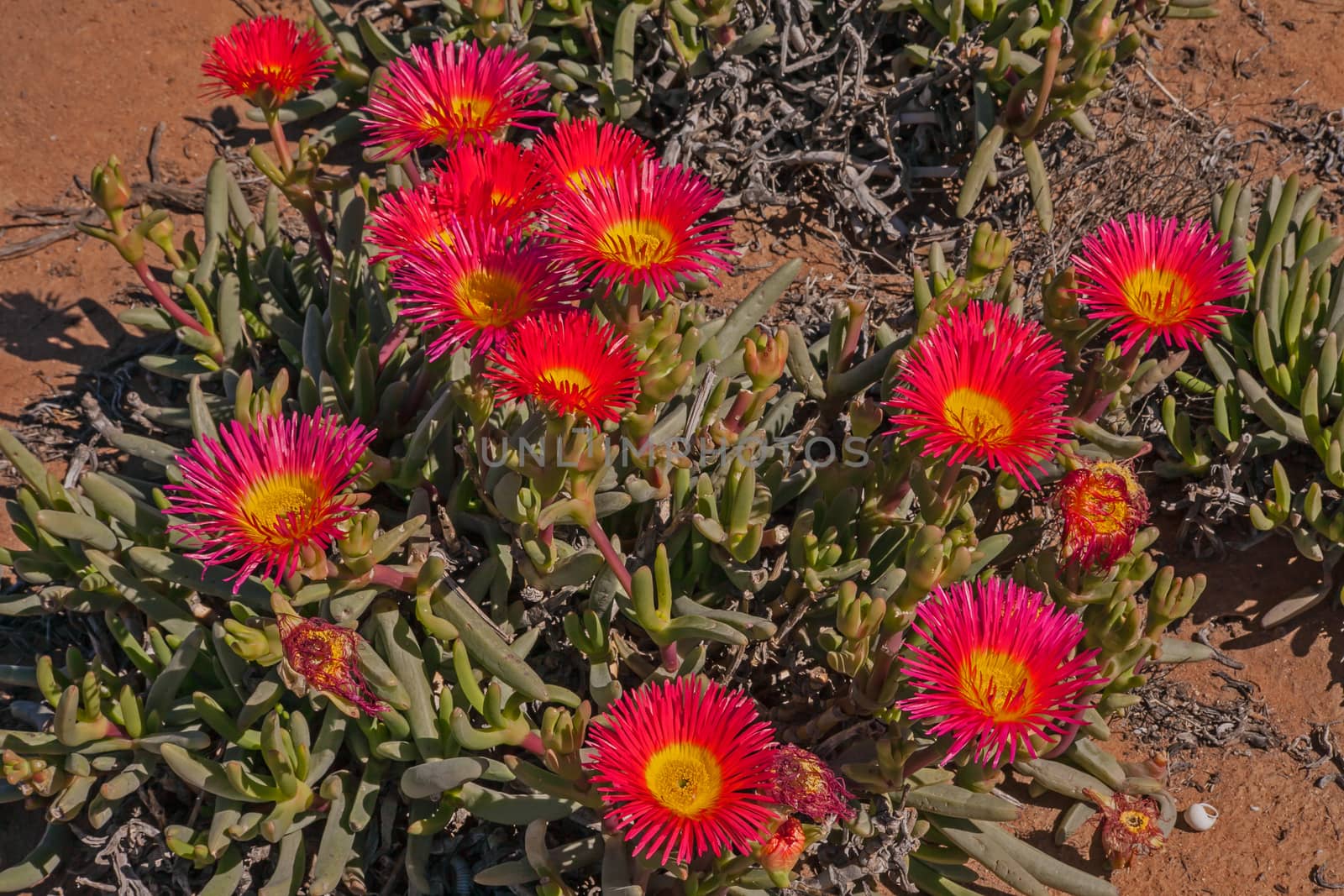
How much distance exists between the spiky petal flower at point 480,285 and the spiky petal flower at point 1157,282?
0.77 m

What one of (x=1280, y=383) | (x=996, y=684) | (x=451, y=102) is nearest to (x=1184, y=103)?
(x=1280, y=383)

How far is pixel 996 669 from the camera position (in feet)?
4.63

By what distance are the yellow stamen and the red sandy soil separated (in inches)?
39.7

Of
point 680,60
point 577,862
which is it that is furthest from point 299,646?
point 680,60

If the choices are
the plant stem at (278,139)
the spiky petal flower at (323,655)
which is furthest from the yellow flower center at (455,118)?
the spiky petal flower at (323,655)

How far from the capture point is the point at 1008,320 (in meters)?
1.64

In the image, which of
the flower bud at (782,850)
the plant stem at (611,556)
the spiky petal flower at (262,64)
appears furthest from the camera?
the spiky petal flower at (262,64)

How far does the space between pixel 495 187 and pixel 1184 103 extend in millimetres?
1882

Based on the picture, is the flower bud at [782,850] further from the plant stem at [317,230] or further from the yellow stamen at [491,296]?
the plant stem at [317,230]

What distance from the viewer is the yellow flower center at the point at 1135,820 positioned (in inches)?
67.5

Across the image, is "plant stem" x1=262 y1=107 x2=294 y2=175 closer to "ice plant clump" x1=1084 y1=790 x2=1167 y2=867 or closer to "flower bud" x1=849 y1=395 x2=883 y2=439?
"flower bud" x1=849 y1=395 x2=883 y2=439

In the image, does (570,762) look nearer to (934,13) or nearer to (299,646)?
(299,646)

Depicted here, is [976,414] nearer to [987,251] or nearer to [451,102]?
[987,251]

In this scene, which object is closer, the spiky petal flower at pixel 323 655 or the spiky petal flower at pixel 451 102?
the spiky petal flower at pixel 323 655
